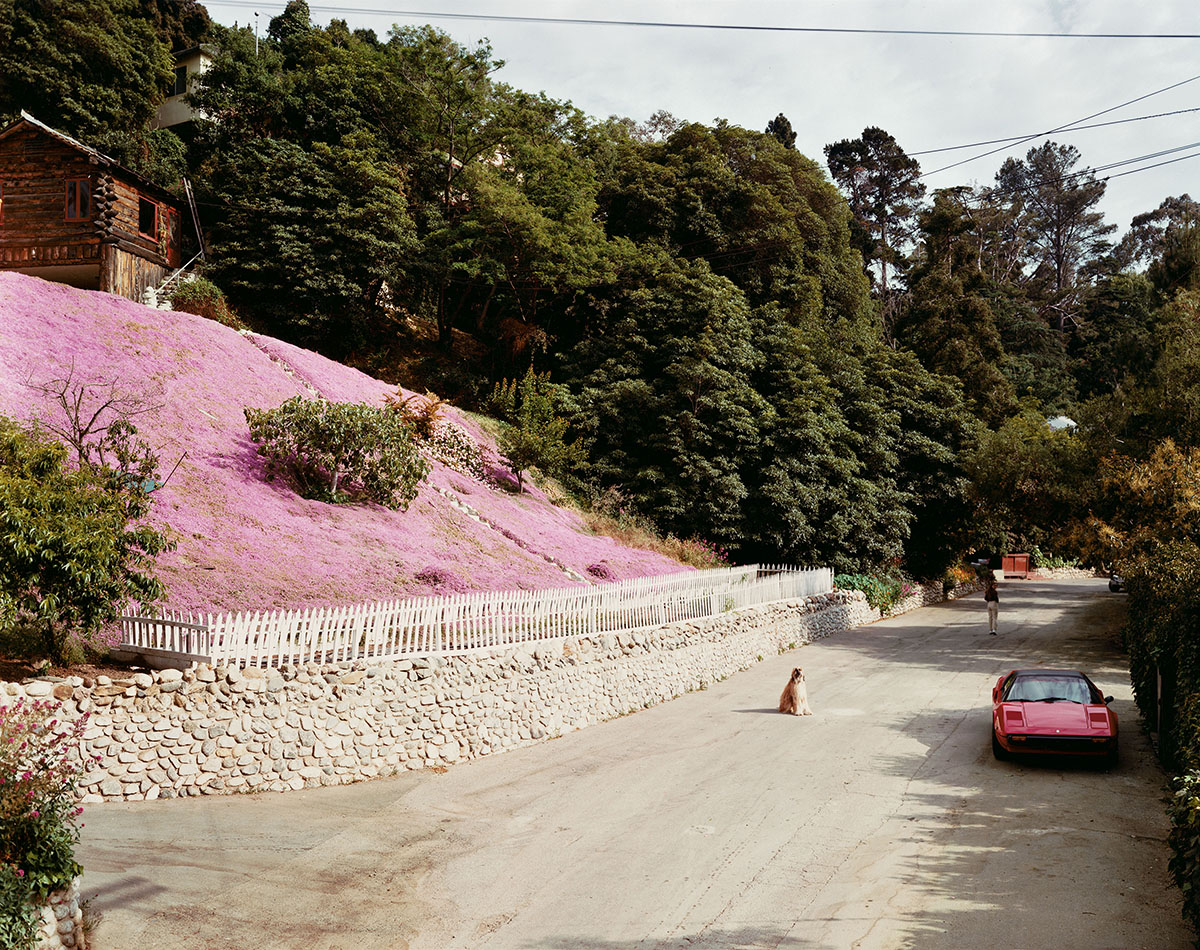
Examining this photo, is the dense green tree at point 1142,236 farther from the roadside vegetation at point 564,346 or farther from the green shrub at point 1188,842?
the green shrub at point 1188,842

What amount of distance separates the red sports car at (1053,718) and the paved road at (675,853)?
1.39 feet

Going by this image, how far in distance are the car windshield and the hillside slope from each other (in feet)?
37.1

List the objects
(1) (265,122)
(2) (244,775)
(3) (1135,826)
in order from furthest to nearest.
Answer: (1) (265,122)
(2) (244,775)
(3) (1135,826)

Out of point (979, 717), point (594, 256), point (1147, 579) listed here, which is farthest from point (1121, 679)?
point (594, 256)

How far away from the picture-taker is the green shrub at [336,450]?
69.6ft

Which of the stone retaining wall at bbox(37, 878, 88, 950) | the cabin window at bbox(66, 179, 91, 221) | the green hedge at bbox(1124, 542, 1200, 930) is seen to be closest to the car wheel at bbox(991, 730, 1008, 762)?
the green hedge at bbox(1124, 542, 1200, 930)

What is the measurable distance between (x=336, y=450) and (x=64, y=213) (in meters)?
16.2

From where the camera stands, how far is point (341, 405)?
855 inches

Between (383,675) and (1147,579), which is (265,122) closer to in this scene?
(383,675)

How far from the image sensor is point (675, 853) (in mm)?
9742

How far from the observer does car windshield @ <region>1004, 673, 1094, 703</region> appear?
547 inches

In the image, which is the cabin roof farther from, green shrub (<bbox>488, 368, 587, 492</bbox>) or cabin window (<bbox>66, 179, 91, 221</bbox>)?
green shrub (<bbox>488, 368, 587, 492</bbox>)

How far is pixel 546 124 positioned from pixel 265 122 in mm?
13345

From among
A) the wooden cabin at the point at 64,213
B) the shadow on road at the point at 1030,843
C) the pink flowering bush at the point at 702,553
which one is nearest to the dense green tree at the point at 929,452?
the pink flowering bush at the point at 702,553
